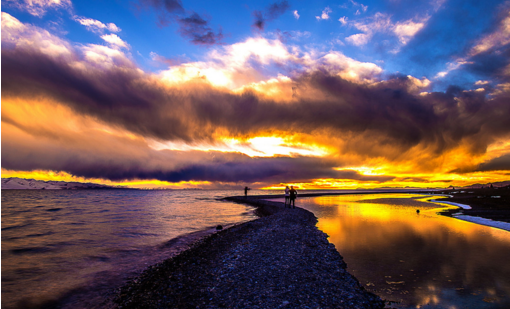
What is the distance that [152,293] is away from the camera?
38.4ft

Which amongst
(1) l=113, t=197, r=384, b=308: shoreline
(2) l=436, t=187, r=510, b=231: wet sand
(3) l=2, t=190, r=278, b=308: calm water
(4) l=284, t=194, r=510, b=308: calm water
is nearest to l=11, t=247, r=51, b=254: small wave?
(3) l=2, t=190, r=278, b=308: calm water

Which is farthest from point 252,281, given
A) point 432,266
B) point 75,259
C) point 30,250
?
point 30,250

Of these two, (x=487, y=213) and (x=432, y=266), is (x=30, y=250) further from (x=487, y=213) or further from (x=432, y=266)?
(x=487, y=213)

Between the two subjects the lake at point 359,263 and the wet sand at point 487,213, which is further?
the wet sand at point 487,213

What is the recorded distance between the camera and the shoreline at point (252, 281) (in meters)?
10.3

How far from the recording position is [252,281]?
485 inches

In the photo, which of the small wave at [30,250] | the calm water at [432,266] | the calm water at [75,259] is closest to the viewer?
the calm water at [432,266]

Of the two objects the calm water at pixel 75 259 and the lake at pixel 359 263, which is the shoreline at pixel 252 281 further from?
the calm water at pixel 75 259

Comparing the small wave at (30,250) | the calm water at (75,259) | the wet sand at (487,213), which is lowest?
the small wave at (30,250)

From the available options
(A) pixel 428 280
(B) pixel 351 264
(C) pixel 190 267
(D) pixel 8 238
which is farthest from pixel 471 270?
(D) pixel 8 238

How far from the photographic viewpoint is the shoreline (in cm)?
1029

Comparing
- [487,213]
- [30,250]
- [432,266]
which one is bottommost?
[30,250]

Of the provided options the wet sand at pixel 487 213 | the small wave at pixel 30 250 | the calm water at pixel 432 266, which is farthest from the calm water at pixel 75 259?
the wet sand at pixel 487 213

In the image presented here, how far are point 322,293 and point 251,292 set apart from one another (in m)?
3.13
